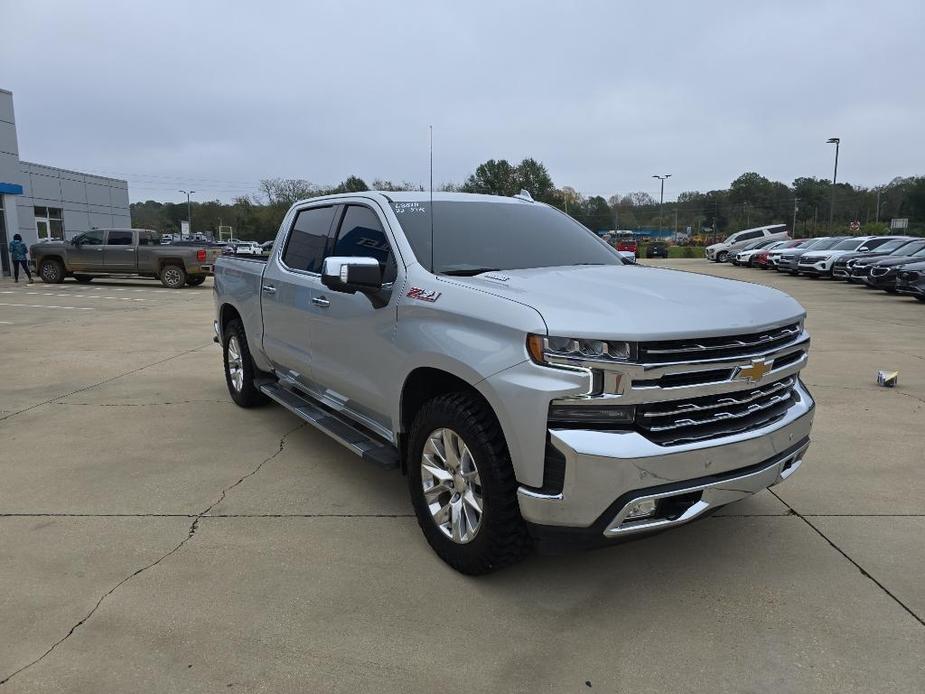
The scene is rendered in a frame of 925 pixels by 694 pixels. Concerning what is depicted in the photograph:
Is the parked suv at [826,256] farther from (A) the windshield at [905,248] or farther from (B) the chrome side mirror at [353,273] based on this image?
(B) the chrome side mirror at [353,273]

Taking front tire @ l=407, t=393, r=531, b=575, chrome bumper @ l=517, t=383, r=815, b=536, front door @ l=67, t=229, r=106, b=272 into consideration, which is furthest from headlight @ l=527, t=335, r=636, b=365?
front door @ l=67, t=229, r=106, b=272

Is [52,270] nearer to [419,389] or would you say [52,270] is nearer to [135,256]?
[135,256]

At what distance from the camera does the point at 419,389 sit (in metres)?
3.47

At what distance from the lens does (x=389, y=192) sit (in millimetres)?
4316

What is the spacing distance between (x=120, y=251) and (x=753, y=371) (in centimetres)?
2286

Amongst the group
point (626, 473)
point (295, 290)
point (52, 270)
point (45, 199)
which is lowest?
point (52, 270)

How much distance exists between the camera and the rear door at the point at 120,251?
21.7 meters

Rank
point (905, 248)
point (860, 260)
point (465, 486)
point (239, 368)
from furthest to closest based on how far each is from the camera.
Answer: point (860, 260) → point (905, 248) → point (239, 368) → point (465, 486)

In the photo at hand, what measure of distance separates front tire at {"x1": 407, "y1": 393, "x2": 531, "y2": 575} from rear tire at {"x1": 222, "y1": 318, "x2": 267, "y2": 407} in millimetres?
3007

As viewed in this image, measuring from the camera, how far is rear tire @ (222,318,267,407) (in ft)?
19.4

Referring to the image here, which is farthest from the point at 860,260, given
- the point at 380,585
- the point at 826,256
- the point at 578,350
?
the point at 380,585

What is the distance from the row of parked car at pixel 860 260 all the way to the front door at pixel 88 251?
23.5 metres

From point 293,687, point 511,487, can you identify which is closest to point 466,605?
point 511,487

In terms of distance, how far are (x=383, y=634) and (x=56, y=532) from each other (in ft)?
6.93
